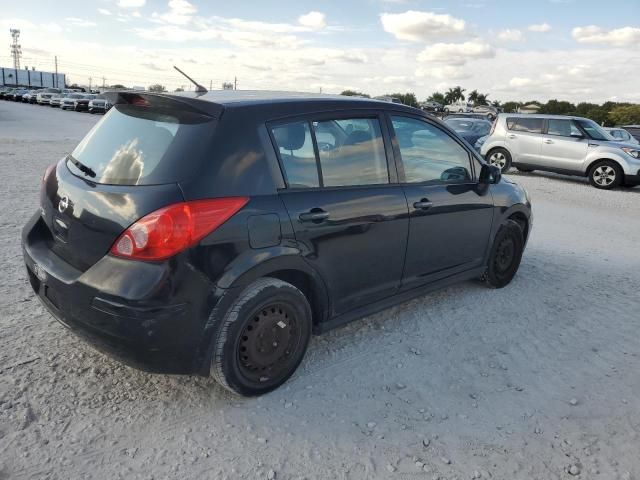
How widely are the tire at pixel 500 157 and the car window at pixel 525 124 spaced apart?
25.2 inches

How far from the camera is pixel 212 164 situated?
2561mm

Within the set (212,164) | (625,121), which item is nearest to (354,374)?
(212,164)

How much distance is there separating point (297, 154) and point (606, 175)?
462 inches

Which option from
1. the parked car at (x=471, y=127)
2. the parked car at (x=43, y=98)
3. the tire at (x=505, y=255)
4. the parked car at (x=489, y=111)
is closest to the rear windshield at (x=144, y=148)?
the tire at (x=505, y=255)

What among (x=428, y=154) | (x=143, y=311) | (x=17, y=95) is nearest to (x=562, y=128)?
(x=428, y=154)

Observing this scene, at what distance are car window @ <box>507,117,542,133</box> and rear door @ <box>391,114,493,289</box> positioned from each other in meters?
10.3

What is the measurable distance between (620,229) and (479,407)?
6152 mm

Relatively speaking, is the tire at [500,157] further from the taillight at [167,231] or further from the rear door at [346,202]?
the taillight at [167,231]

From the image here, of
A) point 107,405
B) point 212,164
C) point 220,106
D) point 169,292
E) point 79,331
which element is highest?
point 220,106

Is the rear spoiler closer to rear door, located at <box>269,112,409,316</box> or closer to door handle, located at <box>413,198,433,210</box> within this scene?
rear door, located at <box>269,112,409,316</box>

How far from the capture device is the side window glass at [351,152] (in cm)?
311

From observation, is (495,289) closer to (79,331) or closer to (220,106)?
(220,106)

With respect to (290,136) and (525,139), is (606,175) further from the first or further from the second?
(290,136)

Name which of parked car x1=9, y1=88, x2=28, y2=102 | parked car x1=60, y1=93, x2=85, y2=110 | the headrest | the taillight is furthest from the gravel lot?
parked car x1=9, y1=88, x2=28, y2=102
